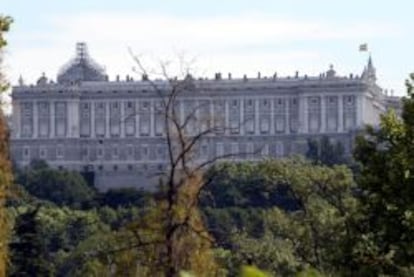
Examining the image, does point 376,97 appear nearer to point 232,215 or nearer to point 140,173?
point 140,173

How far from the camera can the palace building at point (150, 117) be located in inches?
5541

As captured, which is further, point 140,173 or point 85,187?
point 140,173

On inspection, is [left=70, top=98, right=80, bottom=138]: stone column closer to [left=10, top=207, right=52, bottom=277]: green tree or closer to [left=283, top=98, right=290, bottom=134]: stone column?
[left=283, top=98, right=290, bottom=134]: stone column

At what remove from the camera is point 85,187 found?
344 feet

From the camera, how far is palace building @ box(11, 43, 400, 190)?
5541 inches

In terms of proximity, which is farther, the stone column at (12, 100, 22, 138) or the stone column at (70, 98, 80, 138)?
the stone column at (12, 100, 22, 138)

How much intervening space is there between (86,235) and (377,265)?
151ft

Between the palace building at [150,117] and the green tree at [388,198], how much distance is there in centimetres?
11350

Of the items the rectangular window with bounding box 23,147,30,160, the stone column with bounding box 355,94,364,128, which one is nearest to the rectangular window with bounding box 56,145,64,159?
the rectangular window with bounding box 23,147,30,160

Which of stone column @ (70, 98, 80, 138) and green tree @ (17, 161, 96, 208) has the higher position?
stone column @ (70, 98, 80, 138)

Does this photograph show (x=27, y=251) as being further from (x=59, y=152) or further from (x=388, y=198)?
(x=59, y=152)

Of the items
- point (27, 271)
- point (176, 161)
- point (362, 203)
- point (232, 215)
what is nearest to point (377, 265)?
point (362, 203)

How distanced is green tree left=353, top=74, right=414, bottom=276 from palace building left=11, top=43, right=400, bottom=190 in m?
114

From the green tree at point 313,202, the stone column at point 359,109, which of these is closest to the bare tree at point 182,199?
the green tree at point 313,202
